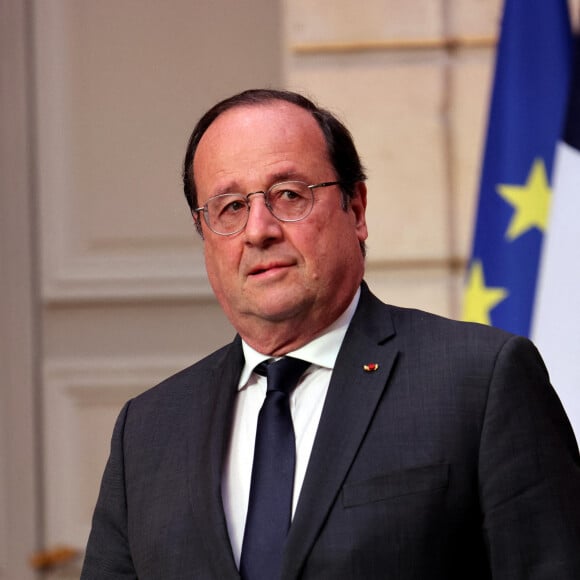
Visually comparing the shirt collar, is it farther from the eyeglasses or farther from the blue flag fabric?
the blue flag fabric

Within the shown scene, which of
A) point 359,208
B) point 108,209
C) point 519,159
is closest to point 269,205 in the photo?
point 359,208

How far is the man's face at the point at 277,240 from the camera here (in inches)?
66.6

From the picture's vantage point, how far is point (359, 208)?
1.85 meters

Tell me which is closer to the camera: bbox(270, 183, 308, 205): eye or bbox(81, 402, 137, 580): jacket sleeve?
bbox(270, 183, 308, 205): eye

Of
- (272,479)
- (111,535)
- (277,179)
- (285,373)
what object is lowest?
(111,535)

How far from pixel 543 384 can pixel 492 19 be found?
1.95 meters

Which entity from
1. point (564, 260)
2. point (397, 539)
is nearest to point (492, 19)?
point (564, 260)

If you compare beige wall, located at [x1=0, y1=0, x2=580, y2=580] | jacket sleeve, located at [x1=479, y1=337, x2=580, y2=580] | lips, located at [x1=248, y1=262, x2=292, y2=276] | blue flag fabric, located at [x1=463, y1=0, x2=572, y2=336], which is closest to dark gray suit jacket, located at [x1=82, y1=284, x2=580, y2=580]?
jacket sleeve, located at [x1=479, y1=337, x2=580, y2=580]

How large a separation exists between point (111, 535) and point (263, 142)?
650 mm

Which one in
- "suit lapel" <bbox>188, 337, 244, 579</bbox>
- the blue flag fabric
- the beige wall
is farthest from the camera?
the beige wall

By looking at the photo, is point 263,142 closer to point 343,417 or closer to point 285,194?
point 285,194

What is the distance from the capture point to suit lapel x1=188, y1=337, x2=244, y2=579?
1.64m

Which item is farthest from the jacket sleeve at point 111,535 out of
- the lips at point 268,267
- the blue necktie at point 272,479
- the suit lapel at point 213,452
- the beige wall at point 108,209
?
the beige wall at point 108,209

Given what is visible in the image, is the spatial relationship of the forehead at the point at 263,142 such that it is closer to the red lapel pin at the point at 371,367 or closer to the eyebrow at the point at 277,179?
the eyebrow at the point at 277,179
